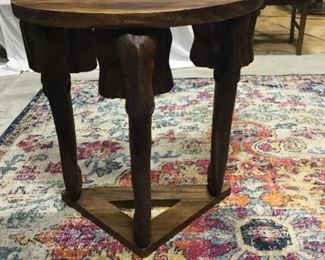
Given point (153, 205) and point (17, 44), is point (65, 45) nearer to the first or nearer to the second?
point (153, 205)

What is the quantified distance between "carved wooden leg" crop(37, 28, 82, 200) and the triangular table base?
2.4 inches

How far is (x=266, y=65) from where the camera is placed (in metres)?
2.54

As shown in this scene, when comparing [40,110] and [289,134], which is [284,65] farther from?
[40,110]

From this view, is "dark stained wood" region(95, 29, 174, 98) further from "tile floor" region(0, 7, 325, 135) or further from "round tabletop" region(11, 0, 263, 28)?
"tile floor" region(0, 7, 325, 135)

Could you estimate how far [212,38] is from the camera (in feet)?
3.30

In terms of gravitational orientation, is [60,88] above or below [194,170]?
above

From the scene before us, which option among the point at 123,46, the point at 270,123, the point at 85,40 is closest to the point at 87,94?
the point at 270,123

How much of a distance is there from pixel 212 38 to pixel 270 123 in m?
0.83

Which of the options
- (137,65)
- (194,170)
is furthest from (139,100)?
(194,170)

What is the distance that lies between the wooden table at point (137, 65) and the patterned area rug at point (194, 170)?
5cm

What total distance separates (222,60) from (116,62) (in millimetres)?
267

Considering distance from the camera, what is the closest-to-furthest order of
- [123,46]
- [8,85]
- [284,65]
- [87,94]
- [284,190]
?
[123,46] < [284,190] < [87,94] < [8,85] < [284,65]

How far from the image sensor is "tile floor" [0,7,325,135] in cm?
209

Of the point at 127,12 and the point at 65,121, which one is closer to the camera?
the point at 127,12
